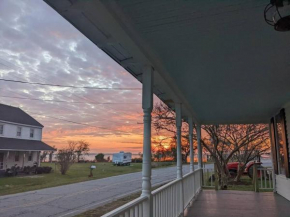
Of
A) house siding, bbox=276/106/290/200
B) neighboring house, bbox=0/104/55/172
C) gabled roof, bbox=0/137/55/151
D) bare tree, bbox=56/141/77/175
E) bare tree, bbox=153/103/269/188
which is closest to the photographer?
house siding, bbox=276/106/290/200

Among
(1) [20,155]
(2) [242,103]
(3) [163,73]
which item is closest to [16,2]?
(3) [163,73]

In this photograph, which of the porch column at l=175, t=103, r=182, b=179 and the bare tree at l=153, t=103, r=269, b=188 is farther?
the bare tree at l=153, t=103, r=269, b=188

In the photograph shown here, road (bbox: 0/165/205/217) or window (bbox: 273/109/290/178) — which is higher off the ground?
window (bbox: 273/109/290/178)

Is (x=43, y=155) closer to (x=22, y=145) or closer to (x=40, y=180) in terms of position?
(x=22, y=145)

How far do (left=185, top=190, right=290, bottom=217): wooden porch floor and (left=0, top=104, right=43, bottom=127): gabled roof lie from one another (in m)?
9.56

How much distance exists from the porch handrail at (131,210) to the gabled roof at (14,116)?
10382 mm

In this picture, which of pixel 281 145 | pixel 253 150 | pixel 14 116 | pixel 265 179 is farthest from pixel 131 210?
pixel 14 116

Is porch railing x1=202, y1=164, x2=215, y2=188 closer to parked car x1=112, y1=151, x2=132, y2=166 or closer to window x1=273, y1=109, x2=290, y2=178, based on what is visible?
window x1=273, y1=109, x2=290, y2=178

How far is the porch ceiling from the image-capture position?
5.87 feet

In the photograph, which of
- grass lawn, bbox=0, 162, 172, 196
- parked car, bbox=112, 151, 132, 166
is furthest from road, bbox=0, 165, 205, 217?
parked car, bbox=112, 151, 132, 166

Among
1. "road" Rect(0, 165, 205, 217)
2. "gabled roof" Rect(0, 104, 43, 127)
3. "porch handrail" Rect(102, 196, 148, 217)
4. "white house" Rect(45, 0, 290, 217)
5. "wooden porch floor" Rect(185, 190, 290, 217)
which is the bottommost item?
"road" Rect(0, 165, 205, 217)

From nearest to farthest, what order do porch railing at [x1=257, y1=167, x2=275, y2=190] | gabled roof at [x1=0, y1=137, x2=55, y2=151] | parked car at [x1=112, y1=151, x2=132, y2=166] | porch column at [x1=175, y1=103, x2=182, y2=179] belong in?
porch column at [x1=175, y1=103, x2=182, y2=179] < porch railing at [x1=257, y1=167, x2=275, y2=190] < gabled roof at [x1=0, y1=137, x2=55, y2=151] < parked car at [x1=112, y1=151, x2=132, y2=166]

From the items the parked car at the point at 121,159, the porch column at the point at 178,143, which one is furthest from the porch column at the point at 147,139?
the parked car at the point at 121,159

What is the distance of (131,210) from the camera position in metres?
2.16
